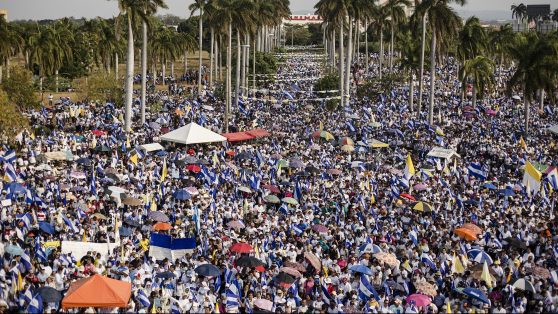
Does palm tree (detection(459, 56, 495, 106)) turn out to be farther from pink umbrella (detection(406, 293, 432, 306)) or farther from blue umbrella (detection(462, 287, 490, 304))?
pink umbrella (detection(406, 293, 432, 306))

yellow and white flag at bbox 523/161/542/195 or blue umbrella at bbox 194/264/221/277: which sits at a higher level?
yellow and white flag at bbox 523/161/542/195

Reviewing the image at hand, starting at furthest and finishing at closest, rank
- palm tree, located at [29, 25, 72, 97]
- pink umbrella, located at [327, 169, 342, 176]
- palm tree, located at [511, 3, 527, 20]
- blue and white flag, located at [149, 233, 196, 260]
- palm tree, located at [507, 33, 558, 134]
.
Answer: palm tree, located at [511, 3, 527, 20], palm tree, located at [29, 25, 72, 97], palm tree, located at [507, 33, 558, 134], pink umbrella, located at [327, 169, 342, 176], blue and white flag, located at [149, 233, 196, 260]

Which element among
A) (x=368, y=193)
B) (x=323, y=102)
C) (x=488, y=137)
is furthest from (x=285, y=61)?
(x=368, y=193)

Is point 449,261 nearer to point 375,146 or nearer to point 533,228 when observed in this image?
point 533,228

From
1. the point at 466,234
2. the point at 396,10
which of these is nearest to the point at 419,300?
the point at 466,234

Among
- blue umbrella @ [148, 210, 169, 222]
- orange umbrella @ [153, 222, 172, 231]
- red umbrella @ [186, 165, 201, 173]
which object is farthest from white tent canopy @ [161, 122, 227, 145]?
orange umbrella @ [153, 222, 172, 231]

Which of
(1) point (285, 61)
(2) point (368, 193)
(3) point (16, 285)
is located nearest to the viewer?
(3) point (16, 285)

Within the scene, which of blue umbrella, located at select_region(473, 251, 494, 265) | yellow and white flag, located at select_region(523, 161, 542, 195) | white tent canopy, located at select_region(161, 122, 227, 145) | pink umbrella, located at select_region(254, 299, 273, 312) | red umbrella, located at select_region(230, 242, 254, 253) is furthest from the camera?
white tent canopy, located at select_region(161, 122, 227, 145)
